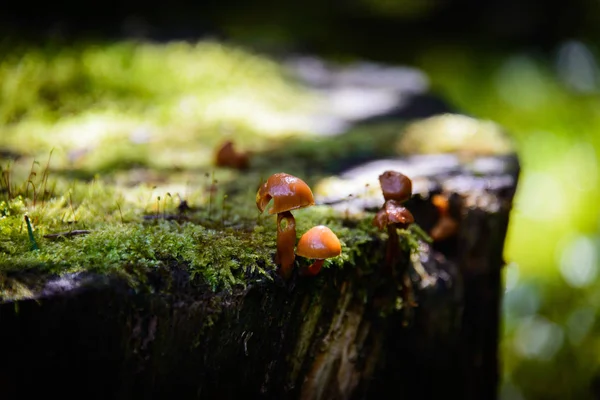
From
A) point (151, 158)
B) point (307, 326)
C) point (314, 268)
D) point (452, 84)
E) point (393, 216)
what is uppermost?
point (452, 84)

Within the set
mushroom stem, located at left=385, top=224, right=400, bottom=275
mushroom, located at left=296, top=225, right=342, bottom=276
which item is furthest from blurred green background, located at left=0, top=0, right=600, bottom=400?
mushroom, located at left=296, top=225, right=342, bottom=276

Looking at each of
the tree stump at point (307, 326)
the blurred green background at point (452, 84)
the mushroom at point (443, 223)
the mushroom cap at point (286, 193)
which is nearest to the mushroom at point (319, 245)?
the mushroom cap at point (286, 193)

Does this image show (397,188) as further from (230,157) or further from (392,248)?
(230,157)

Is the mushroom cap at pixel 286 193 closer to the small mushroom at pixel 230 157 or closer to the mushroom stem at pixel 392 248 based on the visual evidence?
the mushroom stem at pixel 392 248

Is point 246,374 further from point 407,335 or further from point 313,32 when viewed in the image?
point 313,32

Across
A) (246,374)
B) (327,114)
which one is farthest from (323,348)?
(327,114)

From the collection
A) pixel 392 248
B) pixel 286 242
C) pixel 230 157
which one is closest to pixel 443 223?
pixel 392 248
